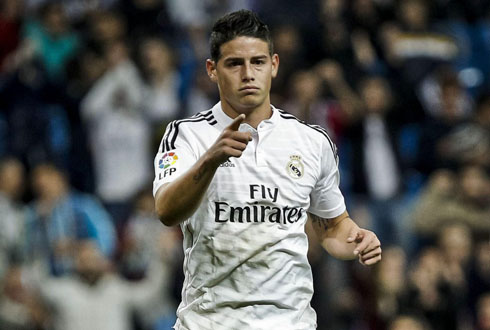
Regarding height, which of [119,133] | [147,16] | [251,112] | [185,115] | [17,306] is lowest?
[17,306]

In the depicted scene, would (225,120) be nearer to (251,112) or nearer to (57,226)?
(251,112)

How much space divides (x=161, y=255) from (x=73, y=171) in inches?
70.4

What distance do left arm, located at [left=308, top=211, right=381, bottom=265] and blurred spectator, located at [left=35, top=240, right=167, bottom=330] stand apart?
4.88 meters

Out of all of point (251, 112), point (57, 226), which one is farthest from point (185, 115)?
point (251, 112)

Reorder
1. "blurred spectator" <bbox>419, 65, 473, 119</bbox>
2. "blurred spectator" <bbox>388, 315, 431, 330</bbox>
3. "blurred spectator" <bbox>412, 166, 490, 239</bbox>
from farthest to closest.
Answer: "blurred spectator" <bbox>419, 65, 473, 119</bbox> → "blurred spectator" <bbox>412, 166, 490, 239</bbox> → "blurred spectator" <bbox>388, 315, 431, 330</bbox>

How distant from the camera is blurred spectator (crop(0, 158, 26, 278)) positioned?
406 inches

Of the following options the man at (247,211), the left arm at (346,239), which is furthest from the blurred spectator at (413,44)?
the man at (247,211)

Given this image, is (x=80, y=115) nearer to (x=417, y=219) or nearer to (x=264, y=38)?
(x=417, y=219)

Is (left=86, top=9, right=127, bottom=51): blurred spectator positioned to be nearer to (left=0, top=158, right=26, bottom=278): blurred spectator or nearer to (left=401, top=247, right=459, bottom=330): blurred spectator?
(left=0, top=158, right=26, bottom=278): blurred spectator

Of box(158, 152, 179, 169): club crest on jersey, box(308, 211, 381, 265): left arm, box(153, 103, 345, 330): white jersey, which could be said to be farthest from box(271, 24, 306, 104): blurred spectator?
box(158, 152, 179, 169): club crest on jersey

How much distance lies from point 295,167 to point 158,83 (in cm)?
664

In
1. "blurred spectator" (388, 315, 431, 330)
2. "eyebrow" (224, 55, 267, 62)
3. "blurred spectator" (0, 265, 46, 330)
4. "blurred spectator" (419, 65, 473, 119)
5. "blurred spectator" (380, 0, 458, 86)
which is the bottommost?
"blurred spectator" (388, 315, 431, 330)

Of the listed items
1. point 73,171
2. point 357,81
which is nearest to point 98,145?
Answer: point 73,171

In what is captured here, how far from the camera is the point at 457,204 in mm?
10594
